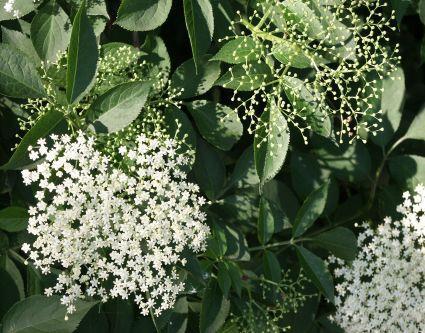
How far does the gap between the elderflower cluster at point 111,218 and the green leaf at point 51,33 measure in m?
0.31

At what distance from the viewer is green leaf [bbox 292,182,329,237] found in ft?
8.74

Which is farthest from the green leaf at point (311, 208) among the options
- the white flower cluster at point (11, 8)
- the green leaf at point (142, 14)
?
the white flower cluster at point (11, 8)

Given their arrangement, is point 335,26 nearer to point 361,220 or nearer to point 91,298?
point 361,220

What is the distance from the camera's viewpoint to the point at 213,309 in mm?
2496

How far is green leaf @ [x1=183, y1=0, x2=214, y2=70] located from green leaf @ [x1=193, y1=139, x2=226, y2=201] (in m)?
0.53

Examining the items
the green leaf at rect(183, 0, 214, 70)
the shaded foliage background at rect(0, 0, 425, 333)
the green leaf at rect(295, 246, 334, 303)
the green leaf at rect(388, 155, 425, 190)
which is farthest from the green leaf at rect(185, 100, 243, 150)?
the green leaf at rect(388, 155, 425, 190)

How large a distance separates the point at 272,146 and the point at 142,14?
0.61 meters

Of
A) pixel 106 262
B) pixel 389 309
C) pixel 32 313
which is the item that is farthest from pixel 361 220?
pixel 32 313

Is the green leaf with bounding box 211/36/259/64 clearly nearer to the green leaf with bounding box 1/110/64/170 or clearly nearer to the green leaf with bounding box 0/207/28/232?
the green leaf with bounding box 1/110/64/170

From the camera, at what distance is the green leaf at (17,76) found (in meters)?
2.21

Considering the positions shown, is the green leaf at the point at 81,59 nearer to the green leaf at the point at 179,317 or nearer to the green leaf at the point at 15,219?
the green leaf at the point at 15,219

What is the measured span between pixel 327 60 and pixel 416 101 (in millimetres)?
1339

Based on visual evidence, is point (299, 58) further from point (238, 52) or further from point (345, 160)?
point (345, 160)

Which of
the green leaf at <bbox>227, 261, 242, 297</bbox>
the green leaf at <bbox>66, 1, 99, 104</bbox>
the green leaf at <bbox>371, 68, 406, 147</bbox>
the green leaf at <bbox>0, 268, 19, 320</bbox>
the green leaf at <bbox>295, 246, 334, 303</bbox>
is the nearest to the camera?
the green leaf at <bbox>66, 1, 99, 104</bbox>
